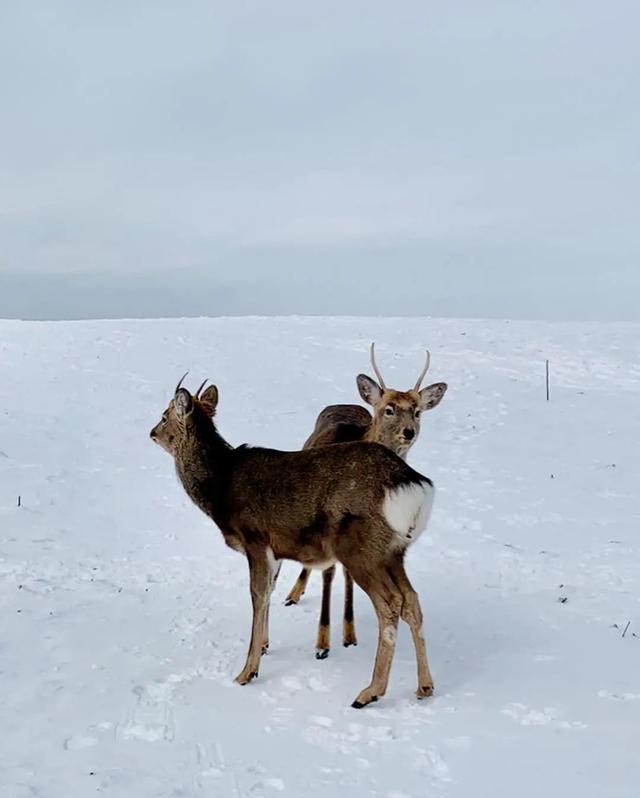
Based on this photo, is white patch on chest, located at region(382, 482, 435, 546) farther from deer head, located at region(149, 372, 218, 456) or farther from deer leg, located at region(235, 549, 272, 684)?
deer head, located at region(149, 372, 218, 456)

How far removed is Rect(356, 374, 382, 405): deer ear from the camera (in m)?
9.28

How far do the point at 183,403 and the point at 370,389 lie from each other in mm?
2495

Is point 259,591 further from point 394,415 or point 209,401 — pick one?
point 394,415

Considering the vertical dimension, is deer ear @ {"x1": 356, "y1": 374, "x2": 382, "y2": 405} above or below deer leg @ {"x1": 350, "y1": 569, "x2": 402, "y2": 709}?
above

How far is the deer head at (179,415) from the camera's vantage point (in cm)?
774

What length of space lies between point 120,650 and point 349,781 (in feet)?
9.26

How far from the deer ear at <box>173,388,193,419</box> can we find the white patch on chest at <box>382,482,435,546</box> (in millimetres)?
2421

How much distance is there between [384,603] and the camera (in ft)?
20.6

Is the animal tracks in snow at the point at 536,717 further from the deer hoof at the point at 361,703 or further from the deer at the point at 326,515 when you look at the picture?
the deer hoof at the point at 361,703

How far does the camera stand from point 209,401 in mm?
8531

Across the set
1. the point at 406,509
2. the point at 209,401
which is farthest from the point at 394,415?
the point at 406,509

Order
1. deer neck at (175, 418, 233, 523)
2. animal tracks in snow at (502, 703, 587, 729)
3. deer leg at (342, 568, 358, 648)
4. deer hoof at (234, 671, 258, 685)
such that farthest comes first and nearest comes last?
deer leg at (342, 568, 358, 648), deer neck at (175, 418, 233, 523), deer hoof at (234, 671, 258, 685), animal tracks in snow at (502, 703, 587, 729)

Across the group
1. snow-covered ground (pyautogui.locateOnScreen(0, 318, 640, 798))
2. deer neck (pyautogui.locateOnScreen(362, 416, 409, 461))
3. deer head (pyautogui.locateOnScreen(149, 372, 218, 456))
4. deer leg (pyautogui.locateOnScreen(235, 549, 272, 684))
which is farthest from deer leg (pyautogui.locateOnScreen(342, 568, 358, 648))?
deer head (pyautogui.locateOnScreen(149, 372, 218, 456))

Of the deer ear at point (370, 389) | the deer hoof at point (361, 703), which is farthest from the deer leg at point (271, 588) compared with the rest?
the deer ear at point (370, 389)
